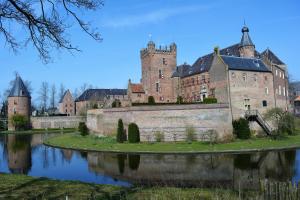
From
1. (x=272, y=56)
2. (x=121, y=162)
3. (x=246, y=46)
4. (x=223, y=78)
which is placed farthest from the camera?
(x=272, y=56)

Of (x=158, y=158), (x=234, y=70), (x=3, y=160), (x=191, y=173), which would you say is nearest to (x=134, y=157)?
(x=158, y=158)

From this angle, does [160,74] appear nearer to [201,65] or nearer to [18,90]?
[201,65]

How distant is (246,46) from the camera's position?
38.1 metres

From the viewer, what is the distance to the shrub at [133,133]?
30.0 meters

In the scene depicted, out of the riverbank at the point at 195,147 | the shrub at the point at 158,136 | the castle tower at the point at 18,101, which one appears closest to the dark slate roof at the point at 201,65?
the shrub at the point at 158,136

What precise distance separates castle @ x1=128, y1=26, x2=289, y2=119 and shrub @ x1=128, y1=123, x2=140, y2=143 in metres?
9.53

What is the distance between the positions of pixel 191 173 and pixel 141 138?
1354cm

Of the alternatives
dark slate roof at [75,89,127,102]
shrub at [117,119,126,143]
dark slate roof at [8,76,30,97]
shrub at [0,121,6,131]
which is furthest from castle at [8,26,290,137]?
dark slate roof at [75,89,127,102]

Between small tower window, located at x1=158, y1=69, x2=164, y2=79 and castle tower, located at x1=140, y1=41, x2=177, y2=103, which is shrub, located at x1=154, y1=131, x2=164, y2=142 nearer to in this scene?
castle tower, located at x1=140, y1=41, x2=177, y2=103

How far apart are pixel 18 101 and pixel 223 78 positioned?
1559 inches

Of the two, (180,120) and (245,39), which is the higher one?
(245,39)

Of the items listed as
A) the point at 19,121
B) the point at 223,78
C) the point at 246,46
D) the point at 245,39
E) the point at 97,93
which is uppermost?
the point at 245,39

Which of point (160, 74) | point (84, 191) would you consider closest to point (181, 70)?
point (160, 74)

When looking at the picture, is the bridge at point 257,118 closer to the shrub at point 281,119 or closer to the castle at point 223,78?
the castle at point 223,78
